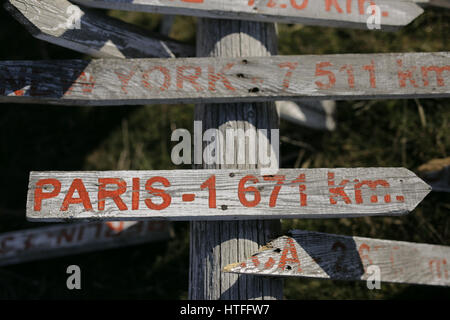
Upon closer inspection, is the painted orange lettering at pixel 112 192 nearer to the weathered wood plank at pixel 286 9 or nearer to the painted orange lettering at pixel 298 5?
the weathered wood plank at pixel 286 9

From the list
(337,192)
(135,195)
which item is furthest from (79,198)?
(337,192)

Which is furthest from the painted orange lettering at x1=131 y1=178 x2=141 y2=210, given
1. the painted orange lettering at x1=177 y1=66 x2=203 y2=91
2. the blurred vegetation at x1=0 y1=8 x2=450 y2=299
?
the blurred vegetation at x1=0 y1=8 x2=450 y2=299

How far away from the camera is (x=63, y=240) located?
3621mm

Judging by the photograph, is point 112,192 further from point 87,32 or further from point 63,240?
point 63,240

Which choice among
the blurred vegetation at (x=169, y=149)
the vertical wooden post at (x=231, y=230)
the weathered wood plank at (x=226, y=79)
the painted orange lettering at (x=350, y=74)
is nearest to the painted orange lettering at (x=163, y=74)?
the weathered wood plank at (x=226, y=79)

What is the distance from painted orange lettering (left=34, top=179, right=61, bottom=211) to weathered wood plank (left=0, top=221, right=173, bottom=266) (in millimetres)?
1470

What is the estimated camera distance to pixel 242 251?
238cm

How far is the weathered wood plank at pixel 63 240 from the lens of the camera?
11.8 feet

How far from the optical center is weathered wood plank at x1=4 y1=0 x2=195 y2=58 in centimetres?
224

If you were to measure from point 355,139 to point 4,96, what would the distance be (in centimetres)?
314

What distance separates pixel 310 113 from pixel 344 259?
1.82 m

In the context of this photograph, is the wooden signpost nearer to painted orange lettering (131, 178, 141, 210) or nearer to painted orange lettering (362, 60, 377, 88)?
painted orange lettering (131, 178, 141, 210)
